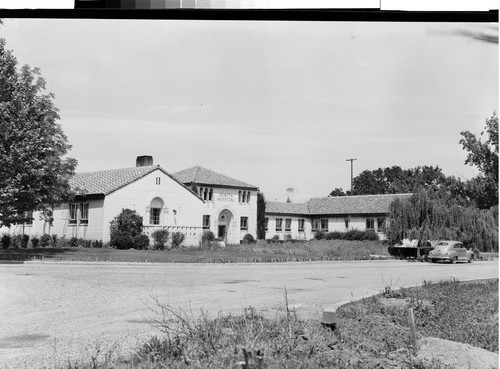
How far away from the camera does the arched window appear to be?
3742mm

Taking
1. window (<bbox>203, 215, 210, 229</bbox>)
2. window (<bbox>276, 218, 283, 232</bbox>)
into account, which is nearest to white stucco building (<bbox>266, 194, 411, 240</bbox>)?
window (<bbox>276, 218, 283, 232</bbox>)

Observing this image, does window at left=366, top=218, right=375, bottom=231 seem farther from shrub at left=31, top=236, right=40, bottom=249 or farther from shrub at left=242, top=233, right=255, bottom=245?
shrub at left=31, top=236, right=40, bottom=249

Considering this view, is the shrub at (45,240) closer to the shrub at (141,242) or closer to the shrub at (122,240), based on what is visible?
the shrub at (122,240)

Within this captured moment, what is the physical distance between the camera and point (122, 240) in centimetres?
385

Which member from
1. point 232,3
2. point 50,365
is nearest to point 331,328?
point 50,365

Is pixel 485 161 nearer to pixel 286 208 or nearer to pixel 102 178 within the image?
pixel 286 208

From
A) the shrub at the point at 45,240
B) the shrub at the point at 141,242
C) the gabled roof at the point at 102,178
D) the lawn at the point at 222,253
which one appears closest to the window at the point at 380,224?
the lawn at the point at 222,253

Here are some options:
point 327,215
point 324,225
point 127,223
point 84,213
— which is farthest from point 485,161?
point 84,213

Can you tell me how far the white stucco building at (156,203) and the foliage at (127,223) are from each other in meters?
0.03

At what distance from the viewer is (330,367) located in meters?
3.22

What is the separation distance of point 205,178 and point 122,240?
0.77 meters

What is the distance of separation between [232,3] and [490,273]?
217 cm

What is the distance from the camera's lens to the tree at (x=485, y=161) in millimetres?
3156

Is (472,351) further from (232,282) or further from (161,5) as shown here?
(161,5)
